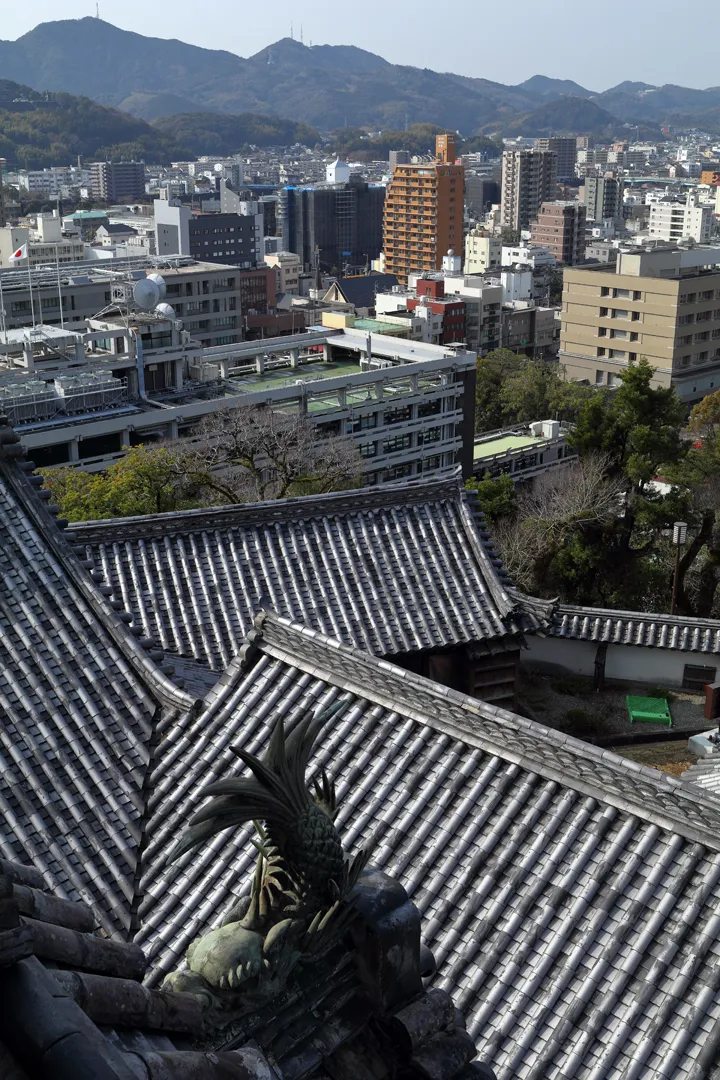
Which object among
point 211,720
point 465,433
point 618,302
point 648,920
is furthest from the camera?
point 618,302

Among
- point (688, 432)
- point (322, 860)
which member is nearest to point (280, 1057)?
point (322, 860)

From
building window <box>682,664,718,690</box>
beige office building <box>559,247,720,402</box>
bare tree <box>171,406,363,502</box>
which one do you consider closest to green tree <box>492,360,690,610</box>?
bare tree <box>171,406,363,502</box>

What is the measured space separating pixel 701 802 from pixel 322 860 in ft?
15.6

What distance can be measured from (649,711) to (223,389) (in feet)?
171

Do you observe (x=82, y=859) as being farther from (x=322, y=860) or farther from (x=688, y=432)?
(x=688, y=432)

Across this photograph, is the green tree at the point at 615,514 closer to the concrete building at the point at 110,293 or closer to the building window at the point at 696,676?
the building window at the point at 696,676

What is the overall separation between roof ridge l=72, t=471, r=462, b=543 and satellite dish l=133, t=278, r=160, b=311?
213 feet

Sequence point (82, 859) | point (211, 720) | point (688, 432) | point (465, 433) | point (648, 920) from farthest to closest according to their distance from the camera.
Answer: point (465, 433) → point (688, 432) → point (211, 720) → point (82, 859) → point (648, 920)

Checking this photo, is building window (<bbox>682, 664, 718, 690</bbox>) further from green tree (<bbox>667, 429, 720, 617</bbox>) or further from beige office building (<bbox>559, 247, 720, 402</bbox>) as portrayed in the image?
beige office building (<bbox>559, 247, 720, 402</bbox>)

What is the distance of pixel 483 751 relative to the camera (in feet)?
40.5

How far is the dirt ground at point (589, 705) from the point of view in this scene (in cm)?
2764

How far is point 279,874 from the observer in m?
8.03

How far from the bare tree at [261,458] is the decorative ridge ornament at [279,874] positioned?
28.7 metres

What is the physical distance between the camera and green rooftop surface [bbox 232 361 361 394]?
75.1 m
